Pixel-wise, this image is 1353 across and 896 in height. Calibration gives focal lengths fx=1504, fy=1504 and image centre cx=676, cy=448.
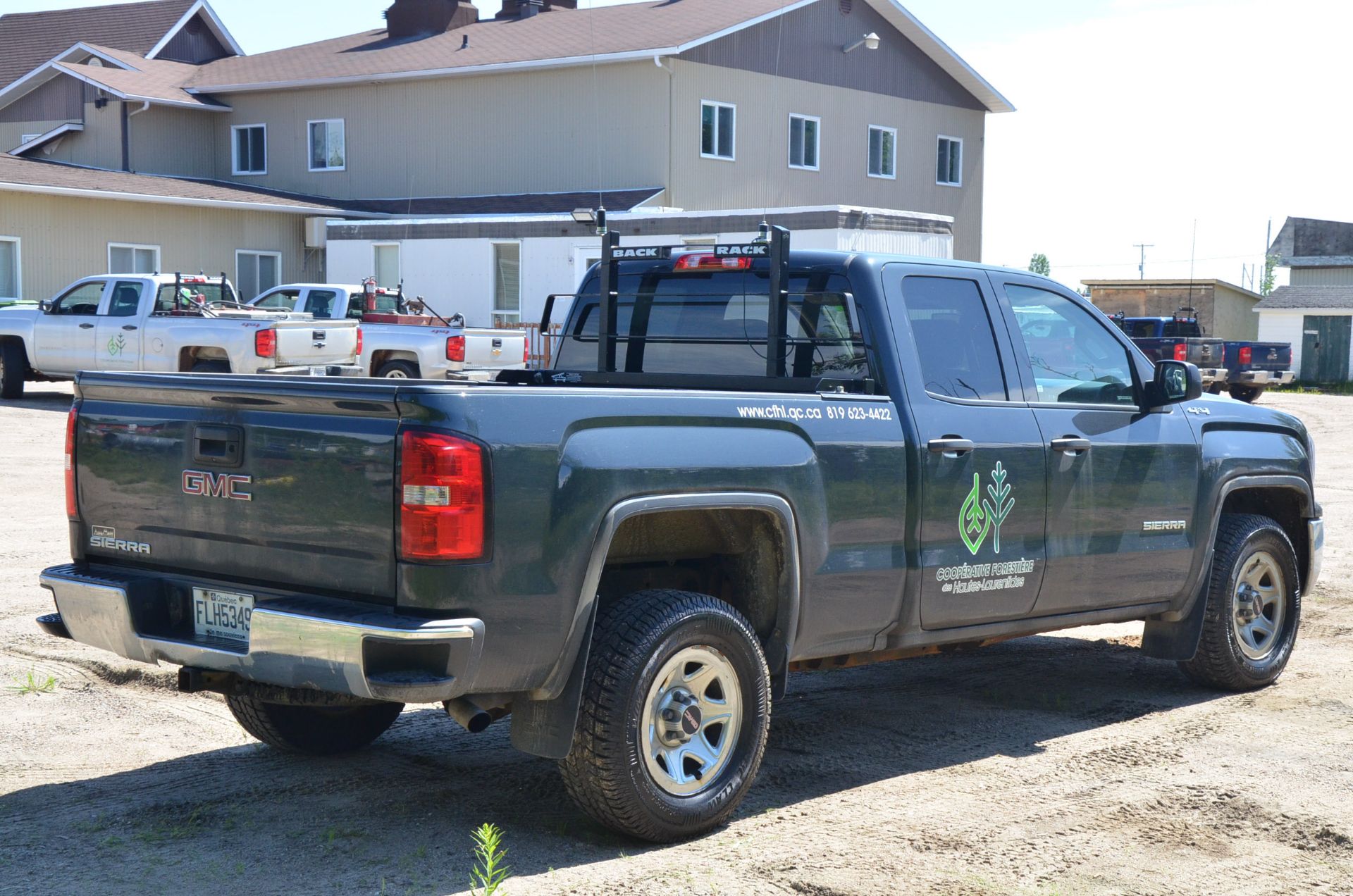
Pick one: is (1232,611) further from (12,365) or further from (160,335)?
(12,365)

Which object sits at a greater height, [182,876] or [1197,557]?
[1197,557]

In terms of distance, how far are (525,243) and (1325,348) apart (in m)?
28.2

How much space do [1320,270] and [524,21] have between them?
29282mm

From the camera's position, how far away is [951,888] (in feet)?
15.2

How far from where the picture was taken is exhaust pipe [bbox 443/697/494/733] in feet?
15.3

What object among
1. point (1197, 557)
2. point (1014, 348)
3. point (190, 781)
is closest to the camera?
point (190, 781)

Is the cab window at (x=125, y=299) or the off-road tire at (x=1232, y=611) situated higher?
the cab window at (x=125, y=299)

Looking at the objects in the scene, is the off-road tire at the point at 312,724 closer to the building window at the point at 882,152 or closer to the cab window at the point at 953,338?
the cab window at the point at 953,338

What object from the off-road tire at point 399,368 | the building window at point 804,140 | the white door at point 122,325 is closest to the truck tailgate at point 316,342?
the off-road tire at point 399,368

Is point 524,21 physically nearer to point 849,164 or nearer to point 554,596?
point 849,164

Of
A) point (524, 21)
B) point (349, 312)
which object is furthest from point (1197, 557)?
point (524, 21)

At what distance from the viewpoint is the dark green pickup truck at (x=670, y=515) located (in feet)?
14.7

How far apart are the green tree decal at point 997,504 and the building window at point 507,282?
26.0m

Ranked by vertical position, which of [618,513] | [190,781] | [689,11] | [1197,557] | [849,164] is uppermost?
[689,11]
